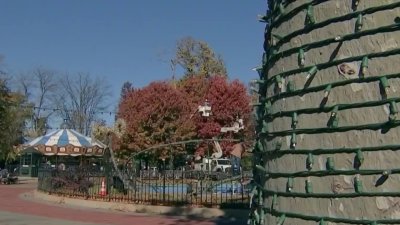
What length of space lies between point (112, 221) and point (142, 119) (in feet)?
105

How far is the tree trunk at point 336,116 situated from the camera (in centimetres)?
238

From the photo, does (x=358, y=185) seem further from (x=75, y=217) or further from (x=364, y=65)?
(x=75, y=217)

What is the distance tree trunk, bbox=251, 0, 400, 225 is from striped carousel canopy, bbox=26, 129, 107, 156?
45012 millimetres

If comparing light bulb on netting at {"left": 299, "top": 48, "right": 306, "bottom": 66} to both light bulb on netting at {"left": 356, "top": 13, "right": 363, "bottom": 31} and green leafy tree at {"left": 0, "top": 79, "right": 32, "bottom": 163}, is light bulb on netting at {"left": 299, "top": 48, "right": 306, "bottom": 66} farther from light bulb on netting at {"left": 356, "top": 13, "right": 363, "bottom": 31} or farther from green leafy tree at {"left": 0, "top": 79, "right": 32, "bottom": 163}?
green leafy tree at {"left": 0, "top": 79, "right": 32, "bottom": 163}

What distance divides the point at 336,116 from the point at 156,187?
1820 cm

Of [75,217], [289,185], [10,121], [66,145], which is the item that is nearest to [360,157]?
[289,185]

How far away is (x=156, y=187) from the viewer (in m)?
20.4

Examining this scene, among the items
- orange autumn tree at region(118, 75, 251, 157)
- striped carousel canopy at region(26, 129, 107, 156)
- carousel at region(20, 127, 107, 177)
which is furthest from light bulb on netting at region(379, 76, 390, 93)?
striped carousel canopy at region(26, 129, 107, 156)

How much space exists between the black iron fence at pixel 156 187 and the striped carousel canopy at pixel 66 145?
72.3 ft

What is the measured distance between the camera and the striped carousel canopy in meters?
47.6

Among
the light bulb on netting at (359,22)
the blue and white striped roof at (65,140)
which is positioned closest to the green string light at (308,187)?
the light bulb on netting at (359,22)

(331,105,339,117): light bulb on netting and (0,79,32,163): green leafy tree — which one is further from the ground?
(0,79,32,163): green leafy tree

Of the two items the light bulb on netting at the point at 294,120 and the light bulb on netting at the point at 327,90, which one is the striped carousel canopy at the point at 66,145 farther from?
the light bulb on netting at the point at 327,90

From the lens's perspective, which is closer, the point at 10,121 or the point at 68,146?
the point at 68,146
